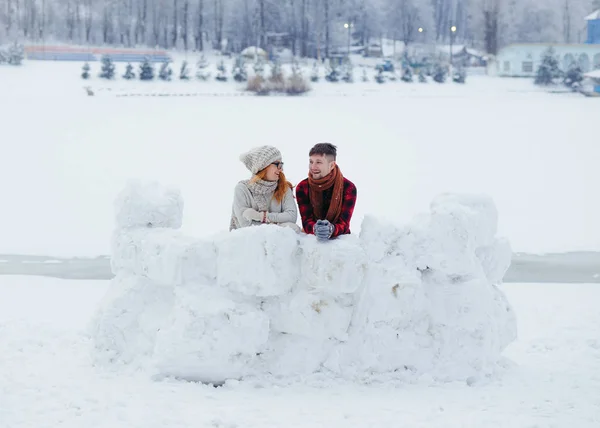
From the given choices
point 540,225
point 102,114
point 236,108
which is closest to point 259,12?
point 236,108

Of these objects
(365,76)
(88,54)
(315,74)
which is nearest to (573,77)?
(365,76)

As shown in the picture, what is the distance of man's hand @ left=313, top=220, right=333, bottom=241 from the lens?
491cm

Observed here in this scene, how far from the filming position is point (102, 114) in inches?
985

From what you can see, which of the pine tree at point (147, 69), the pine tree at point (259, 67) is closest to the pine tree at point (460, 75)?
the pine tree at point (259, 67)

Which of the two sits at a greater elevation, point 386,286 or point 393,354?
point 386,286

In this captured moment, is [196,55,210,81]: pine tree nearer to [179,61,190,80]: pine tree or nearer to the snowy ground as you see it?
[179,61,190,80]: pine tree

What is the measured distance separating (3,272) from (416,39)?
826 inches

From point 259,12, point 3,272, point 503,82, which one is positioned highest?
point 259,12

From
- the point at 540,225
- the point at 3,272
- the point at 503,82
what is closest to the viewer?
the point at 3,272

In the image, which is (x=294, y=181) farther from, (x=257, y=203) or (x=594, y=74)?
(x=257, y=203)

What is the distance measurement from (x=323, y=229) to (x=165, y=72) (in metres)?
22.9

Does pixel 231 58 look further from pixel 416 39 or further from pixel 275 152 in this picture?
pixel 275 152

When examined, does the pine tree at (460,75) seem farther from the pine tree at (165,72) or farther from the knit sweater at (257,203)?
the knit sweater at (257,203)

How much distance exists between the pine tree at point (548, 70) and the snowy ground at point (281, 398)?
896 inches
